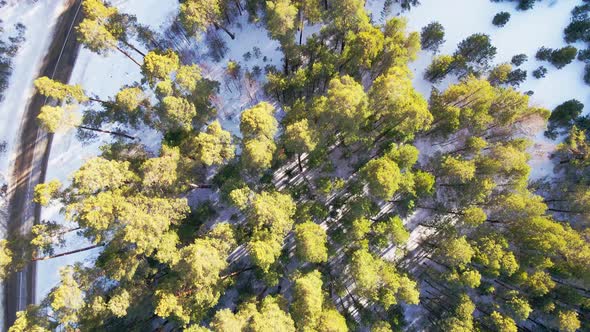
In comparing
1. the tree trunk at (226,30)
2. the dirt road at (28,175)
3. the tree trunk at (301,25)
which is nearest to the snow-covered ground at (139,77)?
the tree trunk at (226,30)

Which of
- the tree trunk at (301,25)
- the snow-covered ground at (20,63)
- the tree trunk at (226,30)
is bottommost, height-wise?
the tree trunk at (301,25)

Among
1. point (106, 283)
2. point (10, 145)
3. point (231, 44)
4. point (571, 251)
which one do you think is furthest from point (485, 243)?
point (10, 145)

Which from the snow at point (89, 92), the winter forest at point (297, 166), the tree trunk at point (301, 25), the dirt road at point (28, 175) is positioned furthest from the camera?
the dirt road at point (28, 175)

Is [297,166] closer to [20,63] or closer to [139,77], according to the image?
[139,77]

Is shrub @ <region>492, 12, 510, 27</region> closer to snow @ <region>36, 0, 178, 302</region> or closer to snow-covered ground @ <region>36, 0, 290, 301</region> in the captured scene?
snow-covered ground @ <region>36, 0, 290, 301</region>

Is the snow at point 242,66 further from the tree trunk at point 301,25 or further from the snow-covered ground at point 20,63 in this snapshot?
the snow-covered ground at point 20,63

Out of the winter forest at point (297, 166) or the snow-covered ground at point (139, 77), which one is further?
the snow-covered ground at point (139, 77)

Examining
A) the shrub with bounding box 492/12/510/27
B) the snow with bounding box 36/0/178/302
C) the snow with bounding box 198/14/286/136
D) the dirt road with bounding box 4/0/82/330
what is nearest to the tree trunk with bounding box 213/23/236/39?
the snow with bounding box 198/14/286/136
